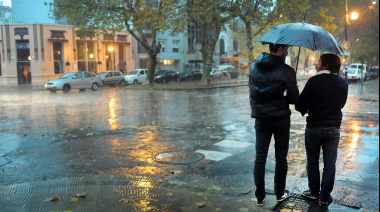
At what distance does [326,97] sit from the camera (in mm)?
3955

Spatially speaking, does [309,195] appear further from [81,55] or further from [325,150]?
[81,55]

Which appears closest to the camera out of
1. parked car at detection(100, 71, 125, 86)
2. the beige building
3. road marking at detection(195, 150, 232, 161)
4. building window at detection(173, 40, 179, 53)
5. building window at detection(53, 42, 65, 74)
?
road marking at detection(195, 150, 232, 161)

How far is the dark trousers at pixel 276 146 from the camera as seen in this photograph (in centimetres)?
389

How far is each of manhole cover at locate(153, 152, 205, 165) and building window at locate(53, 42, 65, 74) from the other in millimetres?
37534

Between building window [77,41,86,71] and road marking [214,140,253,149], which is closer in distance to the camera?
road marking [214,140,253,149]

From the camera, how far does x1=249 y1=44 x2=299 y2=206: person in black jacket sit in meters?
3.80

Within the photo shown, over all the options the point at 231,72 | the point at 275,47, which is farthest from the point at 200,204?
the point at 231,72

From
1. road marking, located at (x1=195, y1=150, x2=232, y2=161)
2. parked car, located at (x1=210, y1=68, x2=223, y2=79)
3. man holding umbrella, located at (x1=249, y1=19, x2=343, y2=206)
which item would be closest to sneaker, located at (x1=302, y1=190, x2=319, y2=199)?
man holding umbrella, located at (x1=249, y1=19, x2=343, y2=206)

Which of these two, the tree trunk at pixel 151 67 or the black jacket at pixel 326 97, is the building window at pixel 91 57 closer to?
the tree trunk at pixel 151 67

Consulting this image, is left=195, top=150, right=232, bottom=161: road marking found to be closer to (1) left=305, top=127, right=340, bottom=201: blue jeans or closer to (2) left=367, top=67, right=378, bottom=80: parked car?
(1) left=305, top=127, right=340, bottom=201: blue jeans

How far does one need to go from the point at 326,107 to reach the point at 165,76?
119 ft

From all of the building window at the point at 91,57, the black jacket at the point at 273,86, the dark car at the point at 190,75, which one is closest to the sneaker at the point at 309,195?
the black jacket at the point at 273,86

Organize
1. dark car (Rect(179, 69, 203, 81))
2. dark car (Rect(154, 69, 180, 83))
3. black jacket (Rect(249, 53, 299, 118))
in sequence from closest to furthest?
black jacket (Rect(249, 53, 299, 118)) → dark car (Rect(154, 69, 180, 83)) → dark car (Rect(179, 69, 203, 81))

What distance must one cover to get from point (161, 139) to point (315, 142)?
4747 millimetres
